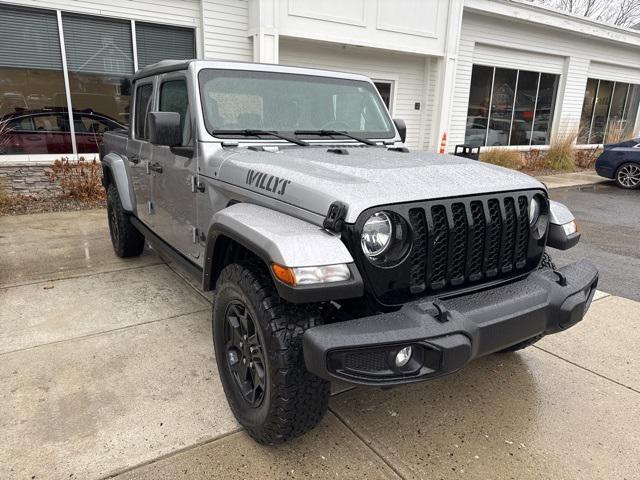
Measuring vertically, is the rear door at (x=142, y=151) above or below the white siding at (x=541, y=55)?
below

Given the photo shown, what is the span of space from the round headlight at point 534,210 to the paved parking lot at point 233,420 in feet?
3.62

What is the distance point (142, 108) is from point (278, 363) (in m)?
3.19

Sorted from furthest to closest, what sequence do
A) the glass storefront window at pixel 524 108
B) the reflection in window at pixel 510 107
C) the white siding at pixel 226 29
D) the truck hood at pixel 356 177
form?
the glass storefront window at pixel 524 108, the reflection in window at pixel 510 107, the white siding at pixel 226 29, the truck hood at pixel 356 177

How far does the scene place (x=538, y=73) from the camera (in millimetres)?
14617

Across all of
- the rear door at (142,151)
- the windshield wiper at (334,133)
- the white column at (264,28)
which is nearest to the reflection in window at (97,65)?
the white column at (264,28)

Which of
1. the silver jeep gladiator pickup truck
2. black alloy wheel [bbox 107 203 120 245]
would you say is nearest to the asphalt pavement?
the silver jeep gladiator pickup truck

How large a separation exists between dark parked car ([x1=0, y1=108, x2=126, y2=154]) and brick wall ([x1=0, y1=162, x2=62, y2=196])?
11.6 inches

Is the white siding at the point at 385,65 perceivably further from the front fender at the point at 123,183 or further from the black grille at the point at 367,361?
the black grille at the point at 367,361

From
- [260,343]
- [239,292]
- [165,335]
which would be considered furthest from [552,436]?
[165,335]

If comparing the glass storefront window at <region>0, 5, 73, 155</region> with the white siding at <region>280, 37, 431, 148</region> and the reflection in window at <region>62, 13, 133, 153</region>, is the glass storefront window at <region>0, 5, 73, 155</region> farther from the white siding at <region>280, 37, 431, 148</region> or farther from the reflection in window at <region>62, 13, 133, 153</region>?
the white siding at <region>280, 37, 431, 148</region>

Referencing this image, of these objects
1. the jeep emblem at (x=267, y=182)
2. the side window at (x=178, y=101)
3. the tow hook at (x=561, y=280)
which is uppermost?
the side window at (x=178, y=101)

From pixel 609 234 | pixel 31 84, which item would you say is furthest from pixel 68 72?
pixel 609 234

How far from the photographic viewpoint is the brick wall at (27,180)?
766cm

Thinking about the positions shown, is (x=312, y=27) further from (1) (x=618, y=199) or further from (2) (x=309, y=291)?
(2) (x=309, y=291)
